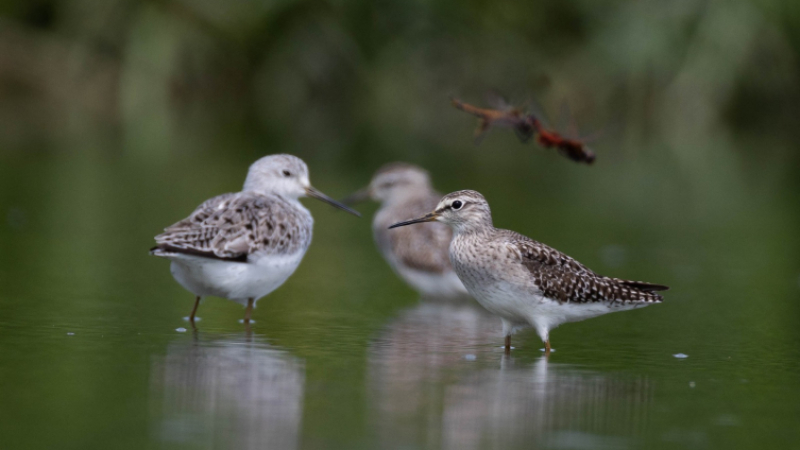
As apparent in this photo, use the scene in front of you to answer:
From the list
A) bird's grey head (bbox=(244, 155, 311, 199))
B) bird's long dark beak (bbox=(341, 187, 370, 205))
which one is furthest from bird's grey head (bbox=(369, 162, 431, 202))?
bird's grey head (bbox=(244, 155, 311, 199))

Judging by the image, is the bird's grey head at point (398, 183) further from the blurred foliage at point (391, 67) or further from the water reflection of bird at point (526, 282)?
the blurred foliage at point (391, 67)

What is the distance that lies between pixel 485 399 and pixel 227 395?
1456 millimetres

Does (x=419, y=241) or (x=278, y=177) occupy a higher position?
(x=278, y=177)

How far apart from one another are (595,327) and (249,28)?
23.7 metres

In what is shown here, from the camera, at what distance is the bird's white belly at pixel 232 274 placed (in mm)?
9148

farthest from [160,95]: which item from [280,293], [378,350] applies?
[378,350]

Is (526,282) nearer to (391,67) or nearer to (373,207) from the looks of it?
(373,207)

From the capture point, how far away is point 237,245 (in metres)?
9.24

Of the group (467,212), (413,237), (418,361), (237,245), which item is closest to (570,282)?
(467,212)

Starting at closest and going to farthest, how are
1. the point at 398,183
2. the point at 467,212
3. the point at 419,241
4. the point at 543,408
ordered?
1. the point at 543,408
2. the point at 467,212
3. the point at 419,241
4. the point at 398,183

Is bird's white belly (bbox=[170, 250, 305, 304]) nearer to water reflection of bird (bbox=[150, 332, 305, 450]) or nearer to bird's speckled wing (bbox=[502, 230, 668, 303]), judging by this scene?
water reflection of bird (bbox=[150, 332, 305, 450])

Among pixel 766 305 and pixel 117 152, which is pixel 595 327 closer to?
pixel 766 305

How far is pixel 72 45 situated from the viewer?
112 feet

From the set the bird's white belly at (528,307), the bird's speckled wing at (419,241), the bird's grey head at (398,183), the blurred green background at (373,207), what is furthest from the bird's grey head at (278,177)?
the bird's grey head at (398,183)
